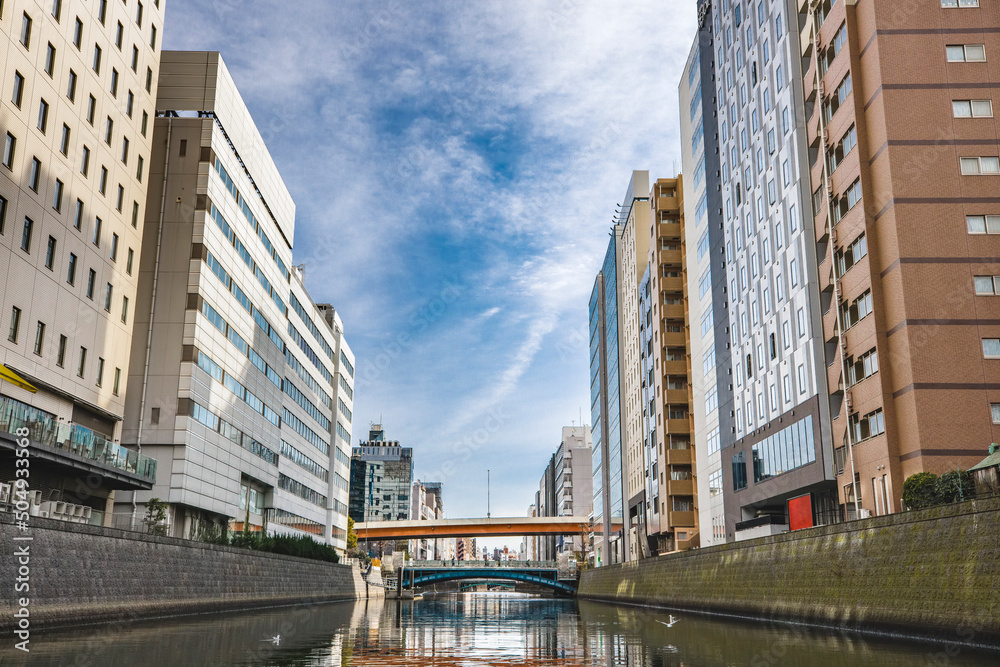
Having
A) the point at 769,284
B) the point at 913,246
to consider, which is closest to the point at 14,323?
the point at 913,246

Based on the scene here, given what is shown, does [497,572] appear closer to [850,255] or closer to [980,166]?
[850,255]

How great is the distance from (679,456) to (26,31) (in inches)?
2814

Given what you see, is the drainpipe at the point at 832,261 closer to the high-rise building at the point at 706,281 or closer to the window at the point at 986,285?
the window at the point at 986,285

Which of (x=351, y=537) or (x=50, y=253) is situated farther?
(x=351, y=537)

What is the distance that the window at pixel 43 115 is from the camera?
42.9 meters

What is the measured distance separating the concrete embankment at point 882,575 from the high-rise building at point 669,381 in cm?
4012

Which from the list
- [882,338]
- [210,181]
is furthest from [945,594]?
[210,181]

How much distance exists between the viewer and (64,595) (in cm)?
3017

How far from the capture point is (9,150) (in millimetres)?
40094

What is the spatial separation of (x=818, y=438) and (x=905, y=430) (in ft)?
26.8

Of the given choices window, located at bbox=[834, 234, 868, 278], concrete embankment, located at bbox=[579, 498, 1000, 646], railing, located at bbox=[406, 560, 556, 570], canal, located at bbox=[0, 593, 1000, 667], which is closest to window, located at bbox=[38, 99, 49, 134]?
canal, located at bbox=[0, 593, 1000, 667]

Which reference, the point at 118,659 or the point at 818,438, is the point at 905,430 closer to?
the point at 818,438

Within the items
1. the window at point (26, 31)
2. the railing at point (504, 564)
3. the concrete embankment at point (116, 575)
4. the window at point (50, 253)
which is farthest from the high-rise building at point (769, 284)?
the railing at point (504, 564)

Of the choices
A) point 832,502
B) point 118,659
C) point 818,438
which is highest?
point 818,438
